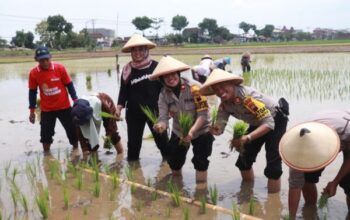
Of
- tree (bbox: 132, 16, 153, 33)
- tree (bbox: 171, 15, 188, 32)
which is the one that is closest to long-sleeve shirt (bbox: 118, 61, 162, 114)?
tree (bbox: 132, 16, 153, 33)

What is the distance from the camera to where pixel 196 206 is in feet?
11.1

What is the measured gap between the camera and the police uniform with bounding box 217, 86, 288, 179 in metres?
3.36

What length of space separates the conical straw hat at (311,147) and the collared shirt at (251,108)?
2.43 feet

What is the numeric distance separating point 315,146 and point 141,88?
2557 millimetres

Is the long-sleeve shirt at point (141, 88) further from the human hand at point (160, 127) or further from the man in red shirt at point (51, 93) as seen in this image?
the man in red shirt at point (51, 93)

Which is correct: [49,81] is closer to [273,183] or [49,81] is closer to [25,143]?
[25,143]

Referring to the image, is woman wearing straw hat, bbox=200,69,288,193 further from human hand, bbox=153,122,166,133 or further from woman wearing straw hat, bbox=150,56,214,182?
human hand, bbox=153,122,166,133

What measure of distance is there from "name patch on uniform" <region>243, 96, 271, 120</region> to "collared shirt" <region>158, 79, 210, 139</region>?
0.54 metres

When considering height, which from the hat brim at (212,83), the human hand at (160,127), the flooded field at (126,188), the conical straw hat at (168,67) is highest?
the conical straw hat at (168,67)

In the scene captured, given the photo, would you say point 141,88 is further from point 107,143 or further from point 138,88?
point 107,143

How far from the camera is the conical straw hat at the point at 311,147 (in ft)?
8.10

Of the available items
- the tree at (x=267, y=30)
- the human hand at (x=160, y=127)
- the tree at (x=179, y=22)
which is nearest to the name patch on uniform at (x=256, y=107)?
the human hand at (x=160, y=127)

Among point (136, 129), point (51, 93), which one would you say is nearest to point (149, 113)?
point (136, 129)

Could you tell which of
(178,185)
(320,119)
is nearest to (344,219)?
(320,119)
